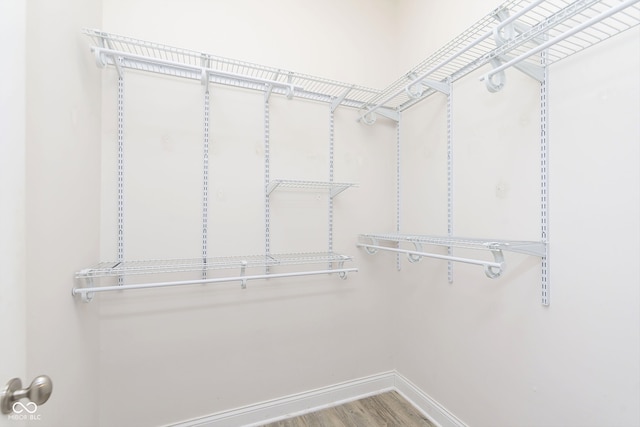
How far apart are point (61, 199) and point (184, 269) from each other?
0.56 meters

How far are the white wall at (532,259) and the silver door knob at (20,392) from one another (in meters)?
1.61

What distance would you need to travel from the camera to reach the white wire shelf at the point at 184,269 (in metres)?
1.19

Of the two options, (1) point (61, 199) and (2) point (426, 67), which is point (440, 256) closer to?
(2) point (426, 67)

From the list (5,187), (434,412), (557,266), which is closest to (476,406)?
(434,412)

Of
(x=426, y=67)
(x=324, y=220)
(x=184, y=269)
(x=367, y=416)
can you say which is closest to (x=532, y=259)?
(x=324, y=220)

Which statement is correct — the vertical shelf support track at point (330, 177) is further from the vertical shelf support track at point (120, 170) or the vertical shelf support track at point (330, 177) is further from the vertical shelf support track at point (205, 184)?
the vertical shelf support track at point (120, 170)

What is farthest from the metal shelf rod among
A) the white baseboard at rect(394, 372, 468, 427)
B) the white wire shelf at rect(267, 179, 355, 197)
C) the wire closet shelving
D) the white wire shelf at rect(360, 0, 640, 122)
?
the white baseboard at rect(394, 372, 468, 427)

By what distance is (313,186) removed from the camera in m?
1.82

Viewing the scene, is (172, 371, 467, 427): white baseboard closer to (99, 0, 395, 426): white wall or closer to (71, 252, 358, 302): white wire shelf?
(99, 0, 395, 426): white wall

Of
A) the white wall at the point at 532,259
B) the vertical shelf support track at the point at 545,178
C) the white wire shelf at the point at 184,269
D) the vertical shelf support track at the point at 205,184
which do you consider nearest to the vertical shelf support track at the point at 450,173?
the white wall at the point at 532,259

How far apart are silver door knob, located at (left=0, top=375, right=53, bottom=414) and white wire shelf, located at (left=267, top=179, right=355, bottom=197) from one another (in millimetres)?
1192

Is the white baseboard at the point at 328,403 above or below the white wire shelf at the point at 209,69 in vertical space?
below

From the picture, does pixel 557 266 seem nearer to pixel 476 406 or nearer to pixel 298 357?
pixel 476 406

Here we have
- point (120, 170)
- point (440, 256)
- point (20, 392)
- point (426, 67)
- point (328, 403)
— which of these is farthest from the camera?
point (328, 403)
